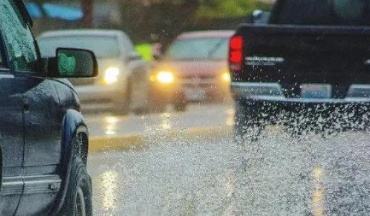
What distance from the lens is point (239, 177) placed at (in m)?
11.8

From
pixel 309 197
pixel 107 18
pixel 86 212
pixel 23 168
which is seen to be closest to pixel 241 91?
pixel 309 197

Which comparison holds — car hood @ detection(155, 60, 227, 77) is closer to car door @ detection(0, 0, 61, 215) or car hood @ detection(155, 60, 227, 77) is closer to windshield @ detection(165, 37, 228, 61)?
windshield @ detection(165, 37, 228, 61)

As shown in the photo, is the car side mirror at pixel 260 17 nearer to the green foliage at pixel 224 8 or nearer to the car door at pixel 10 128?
the car door at pixel 10 128

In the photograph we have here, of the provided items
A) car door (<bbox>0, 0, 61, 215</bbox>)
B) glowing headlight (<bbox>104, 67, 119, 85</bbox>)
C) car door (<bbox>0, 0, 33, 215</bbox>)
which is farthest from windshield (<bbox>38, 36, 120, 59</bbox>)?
car door (<bbox>0, 0, 33, 215</bbox>)

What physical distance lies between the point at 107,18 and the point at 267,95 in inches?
1453

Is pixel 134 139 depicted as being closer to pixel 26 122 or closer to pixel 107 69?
pixel 107 69

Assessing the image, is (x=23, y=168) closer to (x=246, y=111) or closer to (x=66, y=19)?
(x=246, y=111)

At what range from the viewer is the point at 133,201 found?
34.2ft

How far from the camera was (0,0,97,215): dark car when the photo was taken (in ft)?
20.2

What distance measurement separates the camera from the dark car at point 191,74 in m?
25.1

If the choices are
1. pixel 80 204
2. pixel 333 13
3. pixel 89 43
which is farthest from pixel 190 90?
pixel 80 204

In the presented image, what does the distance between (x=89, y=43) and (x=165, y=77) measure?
2.37 m

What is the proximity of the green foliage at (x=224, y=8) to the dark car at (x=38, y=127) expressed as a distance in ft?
153

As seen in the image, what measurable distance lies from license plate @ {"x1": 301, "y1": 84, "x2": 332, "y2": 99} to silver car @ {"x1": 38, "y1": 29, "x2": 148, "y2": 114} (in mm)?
8451
